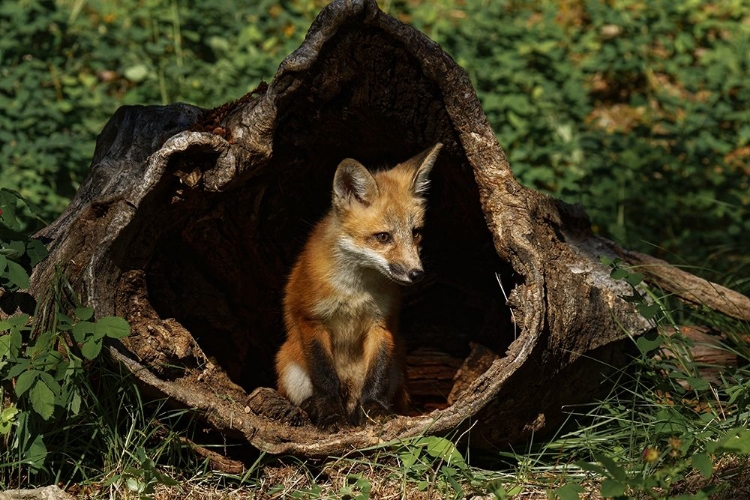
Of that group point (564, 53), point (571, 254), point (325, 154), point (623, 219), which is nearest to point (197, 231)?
point (325, 154)

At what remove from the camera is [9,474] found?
3.84 metres

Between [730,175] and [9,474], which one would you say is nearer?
[9,474]

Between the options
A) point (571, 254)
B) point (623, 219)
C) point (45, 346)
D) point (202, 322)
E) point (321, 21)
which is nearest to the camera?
point (45, 346)

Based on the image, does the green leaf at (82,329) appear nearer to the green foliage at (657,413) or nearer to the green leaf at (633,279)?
the green foliage at (657,413)

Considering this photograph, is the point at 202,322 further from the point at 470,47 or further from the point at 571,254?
the point at 470,47

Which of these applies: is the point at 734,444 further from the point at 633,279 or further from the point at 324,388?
the point at 324,388

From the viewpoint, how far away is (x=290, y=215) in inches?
215

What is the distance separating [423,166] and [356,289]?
83cm

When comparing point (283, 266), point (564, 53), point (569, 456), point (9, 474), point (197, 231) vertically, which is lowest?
point (569, 456)

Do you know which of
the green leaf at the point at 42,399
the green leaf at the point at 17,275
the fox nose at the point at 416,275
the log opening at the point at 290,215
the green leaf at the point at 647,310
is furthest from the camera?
the fox nose at the point at 416,275

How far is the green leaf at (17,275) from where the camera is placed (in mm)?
3895

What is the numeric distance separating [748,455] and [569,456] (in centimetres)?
91

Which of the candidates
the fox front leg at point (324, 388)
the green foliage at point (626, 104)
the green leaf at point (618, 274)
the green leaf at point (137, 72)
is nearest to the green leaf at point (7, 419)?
the fox front leg at point (324, 388)

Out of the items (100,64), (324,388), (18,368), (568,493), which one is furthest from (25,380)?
(100,64)
